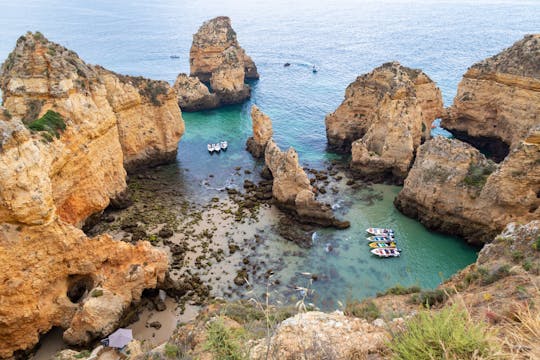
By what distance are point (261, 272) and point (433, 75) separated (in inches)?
2079

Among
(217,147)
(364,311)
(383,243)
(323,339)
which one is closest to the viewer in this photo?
(323,339)

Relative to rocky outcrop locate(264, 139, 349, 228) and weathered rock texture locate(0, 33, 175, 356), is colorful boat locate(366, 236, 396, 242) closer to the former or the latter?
rocky outcrop locate(264, 139, 349, 228)

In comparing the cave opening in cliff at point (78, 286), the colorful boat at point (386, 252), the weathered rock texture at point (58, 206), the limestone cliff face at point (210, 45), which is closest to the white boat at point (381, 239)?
the colorful boat at point (386, 252)

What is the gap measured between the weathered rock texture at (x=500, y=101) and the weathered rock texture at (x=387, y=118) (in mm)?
3762

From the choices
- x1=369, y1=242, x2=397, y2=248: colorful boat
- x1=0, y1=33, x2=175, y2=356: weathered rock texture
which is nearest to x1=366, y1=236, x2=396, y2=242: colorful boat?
x1=369, y1=242, x2=397, y2=248: colorful boat

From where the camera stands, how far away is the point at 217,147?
40250 millimetres

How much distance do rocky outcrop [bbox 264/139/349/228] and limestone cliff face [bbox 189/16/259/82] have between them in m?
37.7

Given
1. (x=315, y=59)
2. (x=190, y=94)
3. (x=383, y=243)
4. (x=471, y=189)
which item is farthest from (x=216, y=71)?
(x=471, y=189)

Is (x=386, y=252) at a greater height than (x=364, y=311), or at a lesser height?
lesser

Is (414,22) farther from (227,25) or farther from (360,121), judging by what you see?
(360,121)

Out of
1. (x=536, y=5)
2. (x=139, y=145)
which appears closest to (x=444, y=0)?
(x=536, y=5)

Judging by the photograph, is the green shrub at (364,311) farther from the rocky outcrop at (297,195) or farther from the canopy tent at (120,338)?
the rocky outcrop at (297,195)

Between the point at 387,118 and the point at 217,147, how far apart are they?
720 inches

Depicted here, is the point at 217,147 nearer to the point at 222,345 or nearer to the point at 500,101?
the point at 500,101
